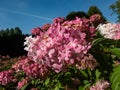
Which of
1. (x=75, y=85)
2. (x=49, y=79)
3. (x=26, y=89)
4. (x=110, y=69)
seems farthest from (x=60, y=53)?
(x=26, y=89)

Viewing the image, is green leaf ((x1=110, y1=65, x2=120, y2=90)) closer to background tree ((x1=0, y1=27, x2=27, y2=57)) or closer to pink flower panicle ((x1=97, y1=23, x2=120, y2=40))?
pink flower panicle ((x1=97, y1=23, x2=120, y2=40))

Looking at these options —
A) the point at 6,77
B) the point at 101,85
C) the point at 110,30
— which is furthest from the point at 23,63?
the point at 101,85

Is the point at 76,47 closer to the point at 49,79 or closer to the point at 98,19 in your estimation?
the point at 49,79

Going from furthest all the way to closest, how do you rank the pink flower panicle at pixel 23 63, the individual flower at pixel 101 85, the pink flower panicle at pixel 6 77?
1. the pink flower panicle at pixel 6 77
2. the pink flower panicle at pixel 23 63
3. the individual flower at pixel 101 85

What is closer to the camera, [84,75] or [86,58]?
[86,58]

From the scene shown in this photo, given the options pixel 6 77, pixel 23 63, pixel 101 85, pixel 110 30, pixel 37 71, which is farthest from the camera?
pixel 6 77

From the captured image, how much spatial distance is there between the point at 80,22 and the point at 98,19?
2660 millimetres

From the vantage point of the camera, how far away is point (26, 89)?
5137 mm

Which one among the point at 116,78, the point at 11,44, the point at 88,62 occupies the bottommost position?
the point at 116,78

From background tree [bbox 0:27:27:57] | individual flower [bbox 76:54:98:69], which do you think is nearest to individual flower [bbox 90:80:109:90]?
individual flower [bbox 76:54:98:69]

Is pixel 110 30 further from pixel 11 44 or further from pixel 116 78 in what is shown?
pixel 11 44

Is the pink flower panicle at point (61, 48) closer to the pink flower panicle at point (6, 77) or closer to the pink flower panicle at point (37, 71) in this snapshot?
the pink flower panicle at point (37, 71)

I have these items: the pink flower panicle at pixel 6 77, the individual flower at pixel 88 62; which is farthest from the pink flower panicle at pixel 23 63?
the individual flower at pixel 88 62

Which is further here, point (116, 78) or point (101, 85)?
point (101, 85)
